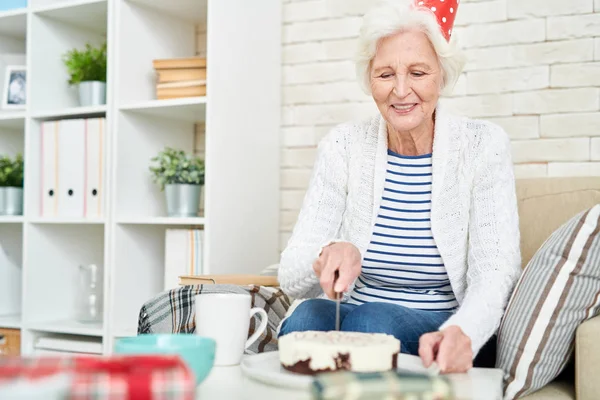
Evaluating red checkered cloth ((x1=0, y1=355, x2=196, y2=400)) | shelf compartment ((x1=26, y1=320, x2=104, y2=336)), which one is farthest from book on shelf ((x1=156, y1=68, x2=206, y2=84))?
red checkered cloth ((x1=0, y1=355, x2=196, y2=400))

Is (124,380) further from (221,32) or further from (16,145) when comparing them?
(16,145)

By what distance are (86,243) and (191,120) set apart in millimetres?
668

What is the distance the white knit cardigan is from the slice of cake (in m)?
0.43

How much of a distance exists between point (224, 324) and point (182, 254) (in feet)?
4.28

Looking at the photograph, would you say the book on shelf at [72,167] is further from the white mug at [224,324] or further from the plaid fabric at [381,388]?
the plaid fabric at [381,388]

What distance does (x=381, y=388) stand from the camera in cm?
69

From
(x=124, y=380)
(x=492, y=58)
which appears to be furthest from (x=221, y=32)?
(x=124, y=380)

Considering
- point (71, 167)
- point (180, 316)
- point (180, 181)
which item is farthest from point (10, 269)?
point (180, 316)

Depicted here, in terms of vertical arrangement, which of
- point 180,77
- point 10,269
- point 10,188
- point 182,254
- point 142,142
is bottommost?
point 10,269

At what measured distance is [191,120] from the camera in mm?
2811

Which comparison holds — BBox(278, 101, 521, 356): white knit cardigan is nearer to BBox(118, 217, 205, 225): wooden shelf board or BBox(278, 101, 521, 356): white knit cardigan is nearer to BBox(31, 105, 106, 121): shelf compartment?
BBox(118, 217, 205, 225): wooden shelf board

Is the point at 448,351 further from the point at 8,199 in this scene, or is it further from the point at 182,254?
the point at 8,199

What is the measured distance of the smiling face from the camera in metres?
1.70

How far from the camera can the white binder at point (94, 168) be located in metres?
2.59
